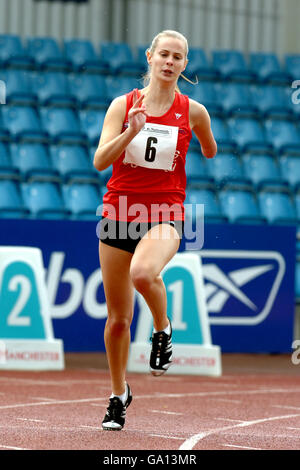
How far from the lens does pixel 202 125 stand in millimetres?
6129

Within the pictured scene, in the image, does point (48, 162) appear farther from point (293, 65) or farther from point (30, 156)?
point (293, 65)

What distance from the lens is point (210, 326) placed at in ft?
38.9

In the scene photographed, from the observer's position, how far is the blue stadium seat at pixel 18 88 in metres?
14.9

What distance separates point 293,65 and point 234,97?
6.68ft

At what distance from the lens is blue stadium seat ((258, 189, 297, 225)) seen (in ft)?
47.0

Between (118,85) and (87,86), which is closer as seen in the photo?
(87,86)

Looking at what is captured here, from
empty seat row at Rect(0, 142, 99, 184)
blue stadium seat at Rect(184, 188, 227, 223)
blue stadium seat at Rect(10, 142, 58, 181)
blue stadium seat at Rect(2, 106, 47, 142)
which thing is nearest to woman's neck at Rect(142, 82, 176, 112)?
blue stadium seat at Rect(184, 188, 227, 223)

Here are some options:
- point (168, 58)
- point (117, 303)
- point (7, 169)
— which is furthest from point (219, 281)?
point (168, 58)

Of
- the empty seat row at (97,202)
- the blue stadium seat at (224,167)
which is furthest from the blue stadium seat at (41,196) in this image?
the blue stadium seat at (224,167)

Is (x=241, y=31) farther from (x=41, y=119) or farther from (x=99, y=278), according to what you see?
(x=99, y=278)

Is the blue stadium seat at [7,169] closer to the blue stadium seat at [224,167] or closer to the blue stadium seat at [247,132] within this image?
the blue stadium seat at [224,167]

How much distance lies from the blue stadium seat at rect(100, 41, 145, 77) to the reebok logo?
5554mm

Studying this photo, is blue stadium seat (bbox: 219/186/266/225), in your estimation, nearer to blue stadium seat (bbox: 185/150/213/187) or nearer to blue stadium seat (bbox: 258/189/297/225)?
blue stadium seat (bbox: 258/189/297/225)

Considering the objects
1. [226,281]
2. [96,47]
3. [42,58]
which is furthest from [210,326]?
[96,47]
